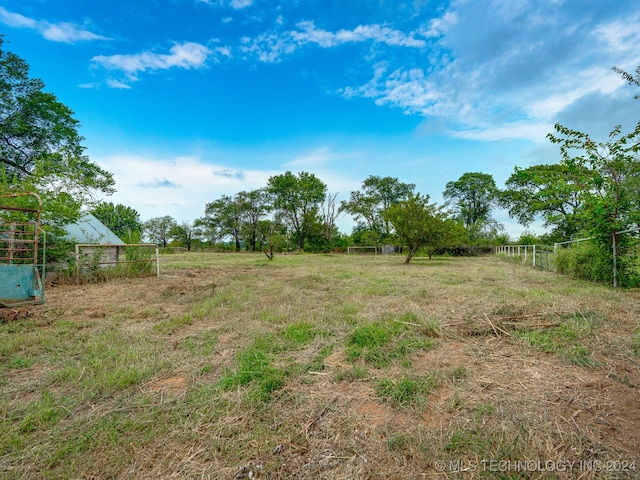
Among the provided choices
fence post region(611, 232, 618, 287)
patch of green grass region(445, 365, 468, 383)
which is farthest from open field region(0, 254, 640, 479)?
fence post region(611, 232, 618, 287)

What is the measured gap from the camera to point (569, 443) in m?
1.88

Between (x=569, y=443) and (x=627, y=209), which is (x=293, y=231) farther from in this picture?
(x=569, y=443)

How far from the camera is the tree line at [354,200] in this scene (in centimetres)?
736

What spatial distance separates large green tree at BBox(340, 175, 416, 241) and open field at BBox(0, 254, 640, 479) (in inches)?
1497

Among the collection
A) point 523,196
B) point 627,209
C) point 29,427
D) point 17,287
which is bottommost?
point 29,427

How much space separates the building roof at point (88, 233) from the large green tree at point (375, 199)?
31707 millimetres

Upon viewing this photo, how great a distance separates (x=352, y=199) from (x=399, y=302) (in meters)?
38.3

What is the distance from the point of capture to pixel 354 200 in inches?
1704

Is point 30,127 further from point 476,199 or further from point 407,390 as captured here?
point 476,199

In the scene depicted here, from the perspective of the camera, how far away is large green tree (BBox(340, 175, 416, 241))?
4272 centimetres

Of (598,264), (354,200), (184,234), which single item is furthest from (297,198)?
(598,264)

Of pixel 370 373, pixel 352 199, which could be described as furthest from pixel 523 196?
pixel 370 373

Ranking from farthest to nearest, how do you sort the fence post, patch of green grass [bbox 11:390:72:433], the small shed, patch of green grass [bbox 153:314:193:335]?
the small shed
the fence post
patch of green grass [bbox 153:314:193:335]
patch of green grass [bbox 11:390:72:433]

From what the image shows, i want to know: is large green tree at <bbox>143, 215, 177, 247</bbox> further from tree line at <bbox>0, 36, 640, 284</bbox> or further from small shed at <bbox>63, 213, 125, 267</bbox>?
small shed at <bbox>63, 213, 125, 267</bbox>
